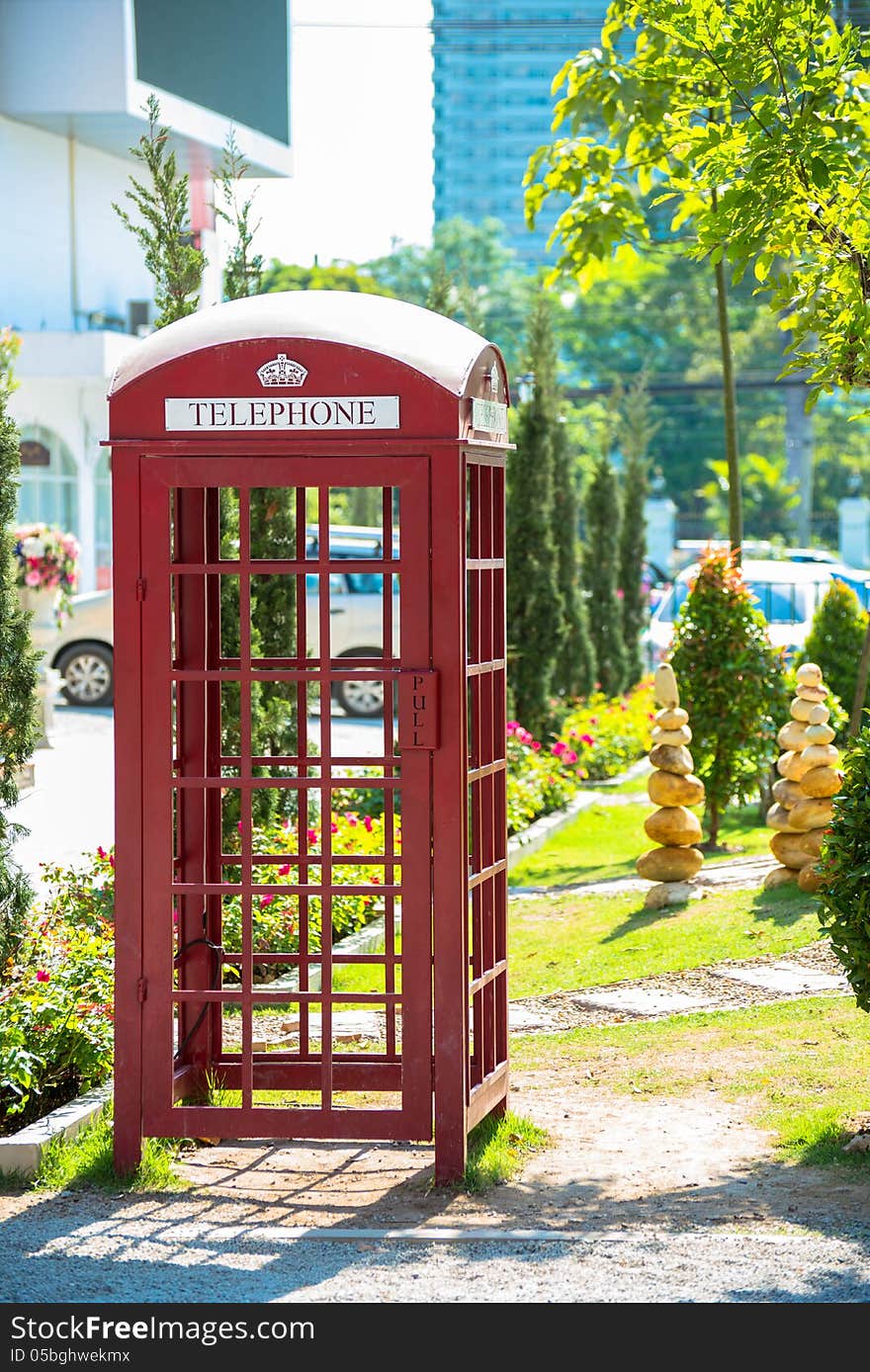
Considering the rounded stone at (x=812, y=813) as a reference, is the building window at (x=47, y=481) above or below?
above

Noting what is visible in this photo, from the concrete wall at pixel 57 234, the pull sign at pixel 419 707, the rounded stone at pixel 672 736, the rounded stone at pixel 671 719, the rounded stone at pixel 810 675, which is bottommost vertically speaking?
the rounded stone at pixel 672 736

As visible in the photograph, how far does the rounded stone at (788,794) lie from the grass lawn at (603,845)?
5.27 ft

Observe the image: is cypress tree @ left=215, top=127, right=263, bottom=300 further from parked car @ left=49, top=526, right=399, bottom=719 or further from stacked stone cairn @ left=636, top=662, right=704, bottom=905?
parked car @ left=49, top=526, right=399, bottom=719

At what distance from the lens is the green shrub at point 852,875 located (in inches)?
227

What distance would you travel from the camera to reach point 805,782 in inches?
384

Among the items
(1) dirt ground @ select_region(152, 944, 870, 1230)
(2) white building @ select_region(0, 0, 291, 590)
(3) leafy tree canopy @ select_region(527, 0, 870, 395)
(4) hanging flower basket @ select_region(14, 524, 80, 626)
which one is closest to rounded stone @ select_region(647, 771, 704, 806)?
(1) dirt ground @ select_region(152, 944, 870, 1230)

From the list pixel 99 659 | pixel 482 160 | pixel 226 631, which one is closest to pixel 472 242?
pixel 482 160

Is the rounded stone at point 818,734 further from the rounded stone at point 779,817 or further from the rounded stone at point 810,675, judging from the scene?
the rounded stone at point 779,817

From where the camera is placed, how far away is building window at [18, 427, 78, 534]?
88.5 feet

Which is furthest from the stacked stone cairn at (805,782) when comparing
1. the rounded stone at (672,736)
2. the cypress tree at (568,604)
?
the cypress tree at (568,604)

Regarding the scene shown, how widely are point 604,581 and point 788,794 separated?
34.8 feet

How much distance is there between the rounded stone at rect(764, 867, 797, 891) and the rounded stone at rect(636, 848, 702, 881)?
45cm

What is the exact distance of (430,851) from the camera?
5.42m

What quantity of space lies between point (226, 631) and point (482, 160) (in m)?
159
